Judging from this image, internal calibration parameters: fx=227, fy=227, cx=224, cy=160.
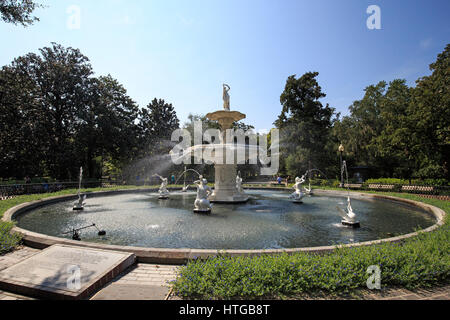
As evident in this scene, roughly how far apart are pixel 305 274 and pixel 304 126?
111ft

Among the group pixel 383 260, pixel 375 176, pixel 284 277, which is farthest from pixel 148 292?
pixel 375 176

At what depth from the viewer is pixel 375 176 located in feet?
135

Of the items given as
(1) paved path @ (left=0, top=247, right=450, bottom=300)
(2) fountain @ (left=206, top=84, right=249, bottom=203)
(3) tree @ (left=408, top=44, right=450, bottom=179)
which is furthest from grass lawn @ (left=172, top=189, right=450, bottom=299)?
(3) tree @ (left=408, top=44, right=450, bottom=179)

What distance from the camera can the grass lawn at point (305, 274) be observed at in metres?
3.48

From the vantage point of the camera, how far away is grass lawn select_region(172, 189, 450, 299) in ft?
11.4

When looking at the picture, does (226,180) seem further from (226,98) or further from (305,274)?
(305,274)

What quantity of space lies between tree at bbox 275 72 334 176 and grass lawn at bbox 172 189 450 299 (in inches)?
1208

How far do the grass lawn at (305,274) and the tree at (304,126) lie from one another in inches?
1208

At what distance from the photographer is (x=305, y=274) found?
12.2 ft

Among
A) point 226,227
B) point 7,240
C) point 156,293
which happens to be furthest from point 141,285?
point 226,227

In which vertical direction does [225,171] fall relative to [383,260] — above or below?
above
